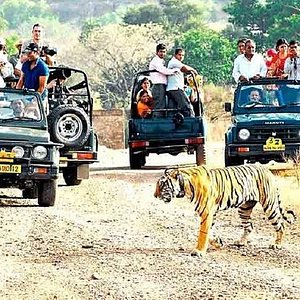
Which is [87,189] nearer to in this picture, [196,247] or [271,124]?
[271,124]

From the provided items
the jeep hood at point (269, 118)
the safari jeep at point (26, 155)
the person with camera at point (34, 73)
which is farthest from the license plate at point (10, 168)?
the jeep hood at point (269, 118)

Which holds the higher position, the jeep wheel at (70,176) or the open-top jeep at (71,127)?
the open-top jeep at (71,127)

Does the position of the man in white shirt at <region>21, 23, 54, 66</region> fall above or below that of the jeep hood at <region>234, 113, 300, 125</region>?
above

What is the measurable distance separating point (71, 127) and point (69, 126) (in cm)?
6

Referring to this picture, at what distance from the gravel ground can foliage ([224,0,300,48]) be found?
38939 mm

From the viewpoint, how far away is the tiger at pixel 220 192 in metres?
10.0

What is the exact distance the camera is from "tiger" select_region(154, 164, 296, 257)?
1001 cm

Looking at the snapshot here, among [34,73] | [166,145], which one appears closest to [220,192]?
[34,73]

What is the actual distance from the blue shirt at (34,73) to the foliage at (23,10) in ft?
379

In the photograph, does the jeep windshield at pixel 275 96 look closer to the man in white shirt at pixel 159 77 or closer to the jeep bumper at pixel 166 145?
the man in white shirt at pixel 159 77

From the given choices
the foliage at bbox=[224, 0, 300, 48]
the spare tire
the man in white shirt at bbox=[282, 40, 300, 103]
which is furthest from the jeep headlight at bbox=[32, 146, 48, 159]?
the foliage at bbox=[224, 0, 300, 48]

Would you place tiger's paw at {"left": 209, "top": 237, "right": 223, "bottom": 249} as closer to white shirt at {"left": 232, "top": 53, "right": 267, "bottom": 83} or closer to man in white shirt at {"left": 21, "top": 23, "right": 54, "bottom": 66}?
man in white shirt at {"left": 21, "top": 23, "right": 54, "bottom": 66}

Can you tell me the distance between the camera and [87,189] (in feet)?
53.2

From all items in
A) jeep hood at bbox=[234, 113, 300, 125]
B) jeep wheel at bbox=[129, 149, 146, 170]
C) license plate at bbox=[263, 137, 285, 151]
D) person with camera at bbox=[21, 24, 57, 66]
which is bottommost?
jeep wheel at bbox=[129, 149, 146, 170]
